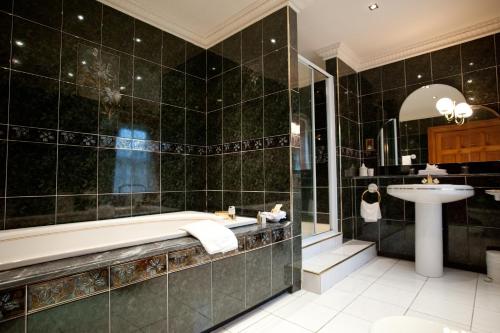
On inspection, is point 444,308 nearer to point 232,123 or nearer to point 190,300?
point 190,300

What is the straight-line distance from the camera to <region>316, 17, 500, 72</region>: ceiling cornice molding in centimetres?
268

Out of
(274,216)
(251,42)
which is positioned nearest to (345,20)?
(251,42)

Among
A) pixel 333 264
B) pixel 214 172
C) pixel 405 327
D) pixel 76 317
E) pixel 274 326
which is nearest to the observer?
pixel 76 317

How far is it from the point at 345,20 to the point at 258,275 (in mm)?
2650

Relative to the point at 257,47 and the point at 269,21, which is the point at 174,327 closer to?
the point at 257,47

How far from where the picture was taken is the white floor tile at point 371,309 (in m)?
1.80

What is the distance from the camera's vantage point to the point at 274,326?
169cm

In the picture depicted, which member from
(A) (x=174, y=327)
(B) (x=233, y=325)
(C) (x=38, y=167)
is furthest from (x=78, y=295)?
(C) (x=38, y=167)

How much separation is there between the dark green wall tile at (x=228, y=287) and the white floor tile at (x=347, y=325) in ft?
1.88

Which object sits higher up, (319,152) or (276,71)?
(276,71)

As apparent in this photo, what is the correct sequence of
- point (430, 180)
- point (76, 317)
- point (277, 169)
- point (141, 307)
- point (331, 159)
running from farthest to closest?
point (331, 159)
point (430, 180)
point (277, 169)
point (141, 307)
point (76, 317)

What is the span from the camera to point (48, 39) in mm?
1933

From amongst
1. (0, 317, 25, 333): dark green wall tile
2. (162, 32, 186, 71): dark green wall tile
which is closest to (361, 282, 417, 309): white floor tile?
(0, 317, 25, 333): dark green wall tile

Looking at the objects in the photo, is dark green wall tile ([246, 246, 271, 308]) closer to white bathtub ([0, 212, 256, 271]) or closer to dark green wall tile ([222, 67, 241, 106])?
white bathtub ([0, 212, 256, 271])
